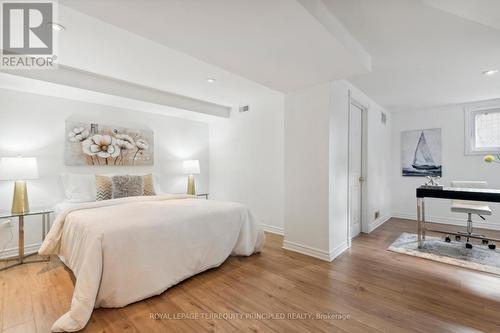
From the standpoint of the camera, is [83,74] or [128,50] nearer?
[128,50]

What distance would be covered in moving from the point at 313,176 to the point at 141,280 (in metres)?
2.20

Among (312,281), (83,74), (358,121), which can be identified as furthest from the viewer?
(358,121)

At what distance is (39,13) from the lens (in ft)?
6.10

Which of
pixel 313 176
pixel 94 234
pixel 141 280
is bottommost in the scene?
pixel 141 280

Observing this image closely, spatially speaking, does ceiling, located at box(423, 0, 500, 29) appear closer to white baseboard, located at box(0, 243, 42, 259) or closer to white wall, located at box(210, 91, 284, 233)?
white wall, located at box(210, 91, 284, 233)

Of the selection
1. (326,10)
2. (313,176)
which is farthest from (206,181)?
(326,10)

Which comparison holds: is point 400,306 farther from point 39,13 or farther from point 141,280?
point 39,13

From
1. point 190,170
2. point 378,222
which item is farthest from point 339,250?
point 190,170

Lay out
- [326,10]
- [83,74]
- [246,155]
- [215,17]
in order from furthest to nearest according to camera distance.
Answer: [246,155] < [83,74] < [326,10] < [215,17]

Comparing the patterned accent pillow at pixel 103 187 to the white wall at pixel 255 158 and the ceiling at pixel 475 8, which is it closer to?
the white wall at pixel 255 158

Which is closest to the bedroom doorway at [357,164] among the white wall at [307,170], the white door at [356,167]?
the white door at [356,167]

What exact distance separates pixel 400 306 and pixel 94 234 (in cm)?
260

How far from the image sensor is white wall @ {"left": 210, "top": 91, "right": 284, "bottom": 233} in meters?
3.98

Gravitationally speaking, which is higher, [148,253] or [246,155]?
[246,155]
